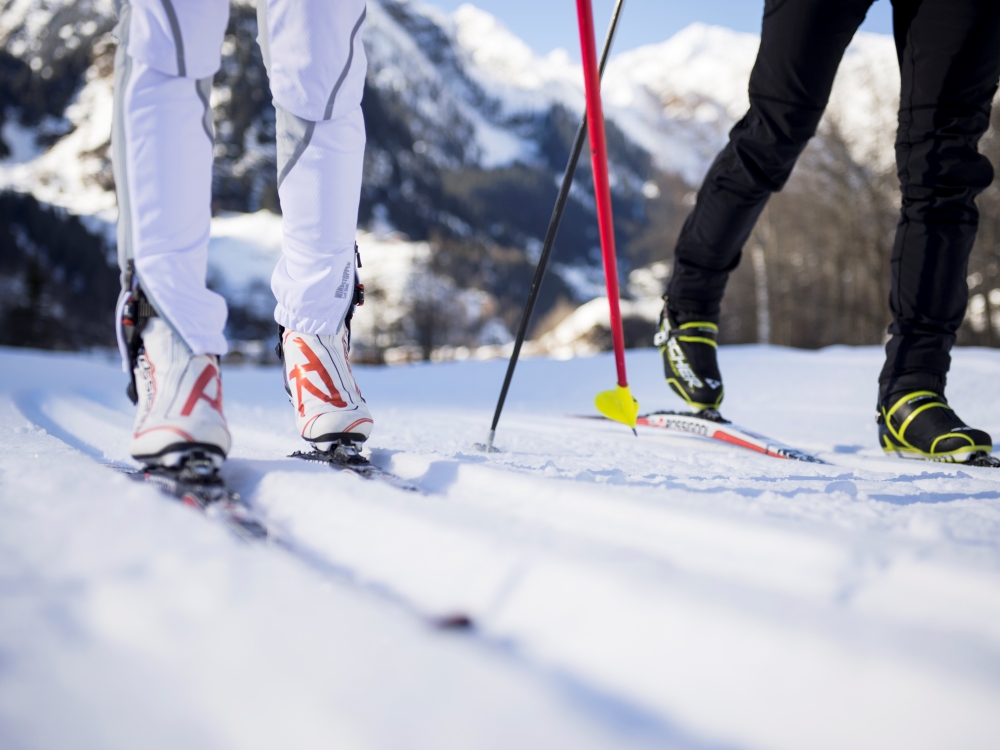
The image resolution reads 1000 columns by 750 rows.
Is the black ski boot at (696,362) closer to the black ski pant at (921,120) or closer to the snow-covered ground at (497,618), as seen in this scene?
the black ski pant at (921,120)

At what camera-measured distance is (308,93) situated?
3.32ft

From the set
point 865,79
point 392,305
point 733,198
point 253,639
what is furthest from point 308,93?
point 392,305

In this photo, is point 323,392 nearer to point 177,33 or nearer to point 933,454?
point 177,33

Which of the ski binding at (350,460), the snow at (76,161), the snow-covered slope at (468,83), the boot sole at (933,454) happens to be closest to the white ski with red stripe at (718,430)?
the boot sole at (933,454)

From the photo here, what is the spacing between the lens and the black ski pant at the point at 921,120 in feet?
4.03

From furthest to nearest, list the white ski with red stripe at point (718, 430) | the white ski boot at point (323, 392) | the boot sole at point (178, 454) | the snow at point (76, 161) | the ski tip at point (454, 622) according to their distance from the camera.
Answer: the snow at point (76, 161) < the white ski with red stripe at point (718, 430) < the white ski boot at point (323, 392) < the boot sole at point (178, 454) < the ski tip at point (454, 622)

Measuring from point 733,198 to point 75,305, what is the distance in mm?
52240

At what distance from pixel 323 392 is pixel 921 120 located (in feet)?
4.47

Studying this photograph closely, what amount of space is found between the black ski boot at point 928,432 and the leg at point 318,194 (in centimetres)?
111

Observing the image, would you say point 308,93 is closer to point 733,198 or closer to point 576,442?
point 576,442

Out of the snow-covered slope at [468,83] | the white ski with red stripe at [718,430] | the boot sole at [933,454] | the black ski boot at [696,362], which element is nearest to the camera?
the boot sole at [933,454]

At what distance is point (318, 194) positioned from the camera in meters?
1.05

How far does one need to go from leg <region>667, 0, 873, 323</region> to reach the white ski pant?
90 centimetres

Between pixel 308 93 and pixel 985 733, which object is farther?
pixel 308 93
